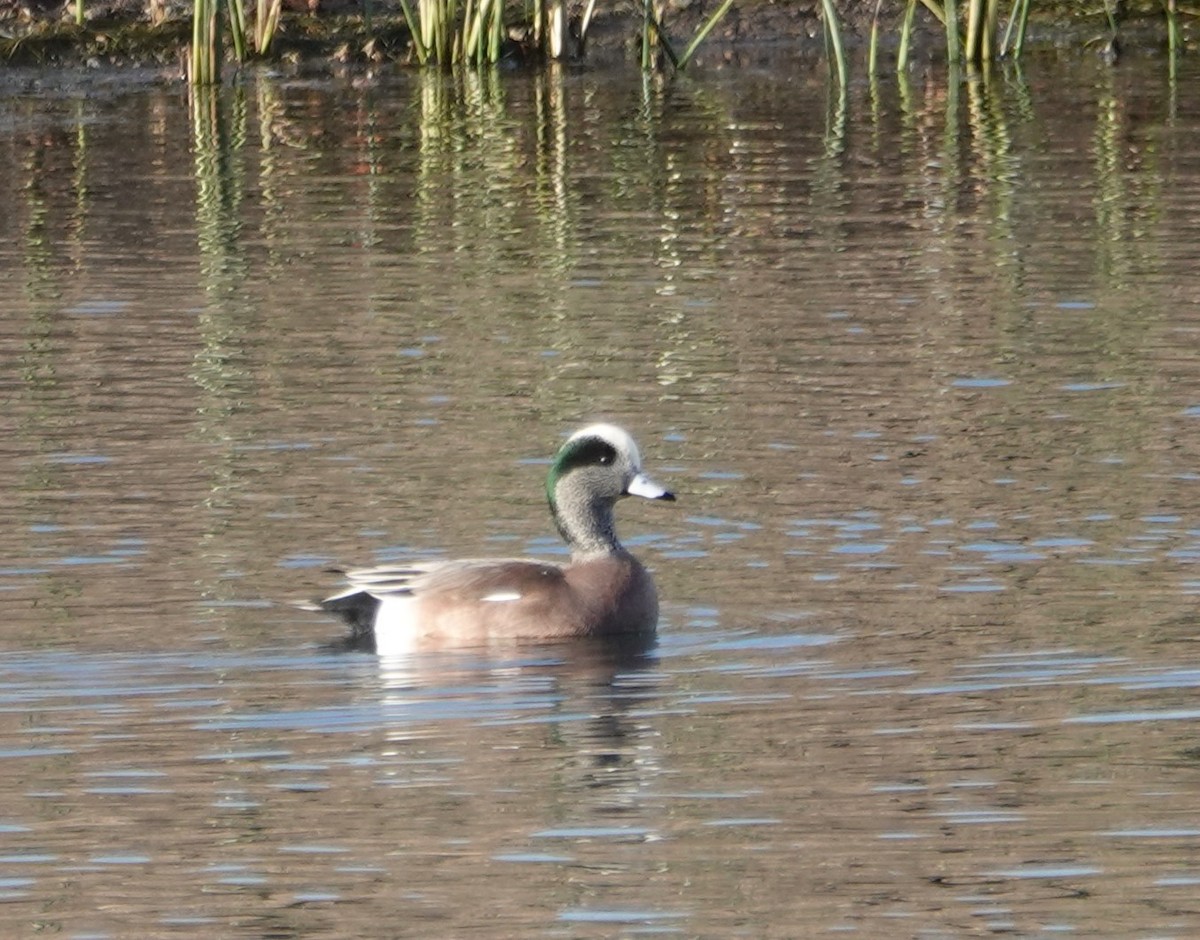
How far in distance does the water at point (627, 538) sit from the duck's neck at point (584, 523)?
38 centimetres

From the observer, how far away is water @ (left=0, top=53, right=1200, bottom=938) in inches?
273

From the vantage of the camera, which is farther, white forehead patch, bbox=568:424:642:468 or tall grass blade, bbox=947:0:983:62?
tall grass blade, bbox=947:0:983:62

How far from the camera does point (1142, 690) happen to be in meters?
8.30

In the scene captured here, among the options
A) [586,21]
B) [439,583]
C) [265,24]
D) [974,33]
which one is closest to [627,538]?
[439,583]

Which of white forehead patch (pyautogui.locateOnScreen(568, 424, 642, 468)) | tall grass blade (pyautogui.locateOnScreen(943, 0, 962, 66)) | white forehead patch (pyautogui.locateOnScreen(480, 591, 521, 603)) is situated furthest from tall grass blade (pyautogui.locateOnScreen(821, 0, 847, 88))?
white forehead patch (pyautogui.locateOnScreen(480, 591, 521, 603))

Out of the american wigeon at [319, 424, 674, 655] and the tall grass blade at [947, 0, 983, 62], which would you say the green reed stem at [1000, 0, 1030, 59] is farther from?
the american wigeon at [319, 424, 674, 655]

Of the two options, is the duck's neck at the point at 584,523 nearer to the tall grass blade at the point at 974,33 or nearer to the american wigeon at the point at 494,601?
the american wigeon at the point at 494,601

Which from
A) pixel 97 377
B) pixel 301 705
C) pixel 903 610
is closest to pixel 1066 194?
pixel 97 377

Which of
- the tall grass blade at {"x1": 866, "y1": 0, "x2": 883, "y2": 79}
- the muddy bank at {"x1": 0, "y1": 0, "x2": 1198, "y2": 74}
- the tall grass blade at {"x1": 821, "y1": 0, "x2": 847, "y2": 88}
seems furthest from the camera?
the muddy bank at {"x1": 0, "y1": 0, "x2": 1198, "y2": 74}

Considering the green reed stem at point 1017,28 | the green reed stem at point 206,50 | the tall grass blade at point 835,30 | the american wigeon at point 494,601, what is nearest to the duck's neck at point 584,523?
the american wigeon at point 494,601

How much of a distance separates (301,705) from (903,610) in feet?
6.49

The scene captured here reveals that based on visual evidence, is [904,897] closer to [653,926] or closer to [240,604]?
[653,926]

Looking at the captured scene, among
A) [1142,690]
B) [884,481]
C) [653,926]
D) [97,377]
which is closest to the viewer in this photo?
[653,926]

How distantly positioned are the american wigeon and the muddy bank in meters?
16.8
